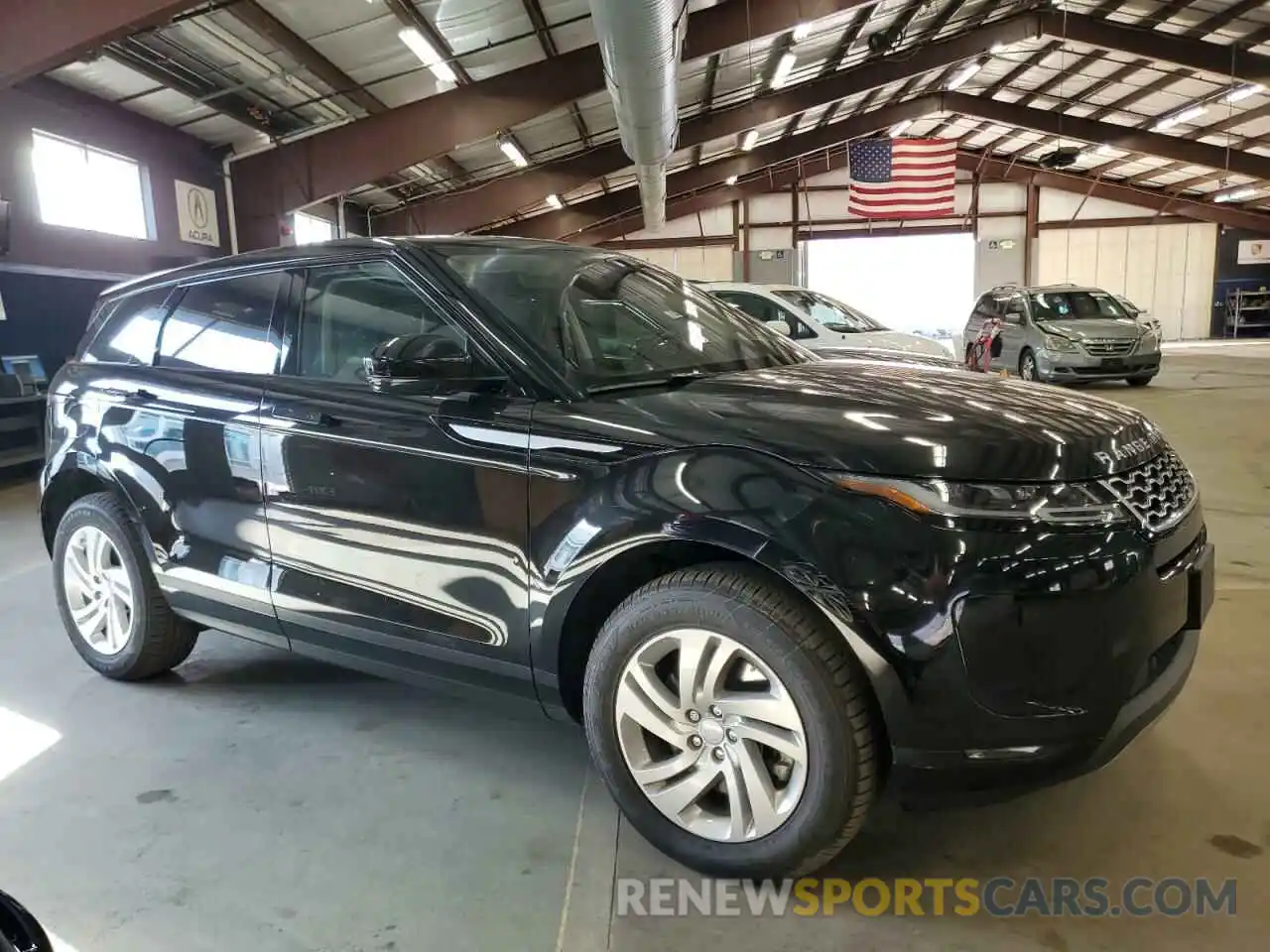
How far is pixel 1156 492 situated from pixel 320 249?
7.55 ft

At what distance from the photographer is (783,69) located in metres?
14.8

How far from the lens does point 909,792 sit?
1.78 m

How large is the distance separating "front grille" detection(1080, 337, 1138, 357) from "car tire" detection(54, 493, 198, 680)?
38.4ft

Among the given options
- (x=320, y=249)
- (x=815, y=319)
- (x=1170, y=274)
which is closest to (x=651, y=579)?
(x=320, y=249)

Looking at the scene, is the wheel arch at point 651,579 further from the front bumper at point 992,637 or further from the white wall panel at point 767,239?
the white wall panel at point 767,239

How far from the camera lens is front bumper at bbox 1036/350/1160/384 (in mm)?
11812

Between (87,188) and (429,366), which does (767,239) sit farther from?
(429,366)

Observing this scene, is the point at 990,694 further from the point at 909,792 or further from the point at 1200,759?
the point at 1200,759

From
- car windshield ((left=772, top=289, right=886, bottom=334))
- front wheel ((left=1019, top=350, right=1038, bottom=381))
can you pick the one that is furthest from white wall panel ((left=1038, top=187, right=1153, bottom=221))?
car windshield ((left=772, top=289, right=886, bottom=334))

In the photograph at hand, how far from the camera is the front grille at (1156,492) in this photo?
1.83m

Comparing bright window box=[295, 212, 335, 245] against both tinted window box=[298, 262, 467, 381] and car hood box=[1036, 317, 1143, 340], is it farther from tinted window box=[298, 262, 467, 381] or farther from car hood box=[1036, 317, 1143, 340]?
tinted window box=[298, 262, 467, 381]

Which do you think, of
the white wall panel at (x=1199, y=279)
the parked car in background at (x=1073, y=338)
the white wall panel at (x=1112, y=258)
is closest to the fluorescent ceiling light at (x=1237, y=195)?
the white wall panel at (x=1199, y=279)

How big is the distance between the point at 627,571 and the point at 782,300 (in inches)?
306

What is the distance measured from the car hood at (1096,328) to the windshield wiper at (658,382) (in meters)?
11.1
